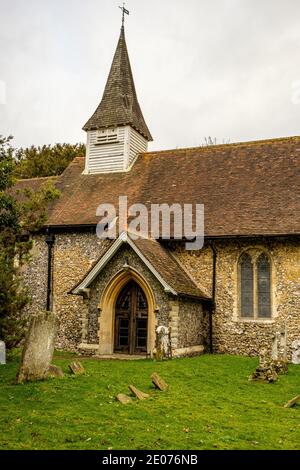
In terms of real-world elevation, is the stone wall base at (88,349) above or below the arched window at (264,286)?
below

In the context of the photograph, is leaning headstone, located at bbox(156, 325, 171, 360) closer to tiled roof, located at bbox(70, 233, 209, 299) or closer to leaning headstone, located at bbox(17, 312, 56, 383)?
tiled roof, located at bbox(70, 233, 209, 299)

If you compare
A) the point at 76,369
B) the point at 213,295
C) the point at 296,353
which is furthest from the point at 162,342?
the point at 296,353

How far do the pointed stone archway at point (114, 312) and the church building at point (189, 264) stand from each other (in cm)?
3

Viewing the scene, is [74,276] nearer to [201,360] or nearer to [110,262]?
[110,262]

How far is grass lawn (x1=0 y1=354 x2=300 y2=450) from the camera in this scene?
670 cm

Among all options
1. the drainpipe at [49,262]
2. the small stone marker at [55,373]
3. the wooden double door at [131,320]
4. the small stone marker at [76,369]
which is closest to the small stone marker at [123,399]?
the small stone marker at [55,373]

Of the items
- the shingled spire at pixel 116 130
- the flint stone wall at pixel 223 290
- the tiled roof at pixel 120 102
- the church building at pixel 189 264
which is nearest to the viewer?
the church building at pixel 189 264

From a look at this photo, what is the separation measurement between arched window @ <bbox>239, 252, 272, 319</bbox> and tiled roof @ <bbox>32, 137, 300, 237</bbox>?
1.24 m

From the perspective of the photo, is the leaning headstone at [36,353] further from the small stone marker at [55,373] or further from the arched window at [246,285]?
the arched window at [246,285]

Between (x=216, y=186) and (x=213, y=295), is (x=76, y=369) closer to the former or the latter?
(x=213, y=295)

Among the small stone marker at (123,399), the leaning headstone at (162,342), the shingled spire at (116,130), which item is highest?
the shingled spire at (116,130)

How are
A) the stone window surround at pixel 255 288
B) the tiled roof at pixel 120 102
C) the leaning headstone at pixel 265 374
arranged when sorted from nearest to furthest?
the leaning headstone at pixel 265 374
the stone window surround at pixel 255 288
the tiled roof at pixel 120 102

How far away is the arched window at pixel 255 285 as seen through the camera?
17312 mm

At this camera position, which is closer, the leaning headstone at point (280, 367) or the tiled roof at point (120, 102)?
the leaning headstone at point (280, 367)
